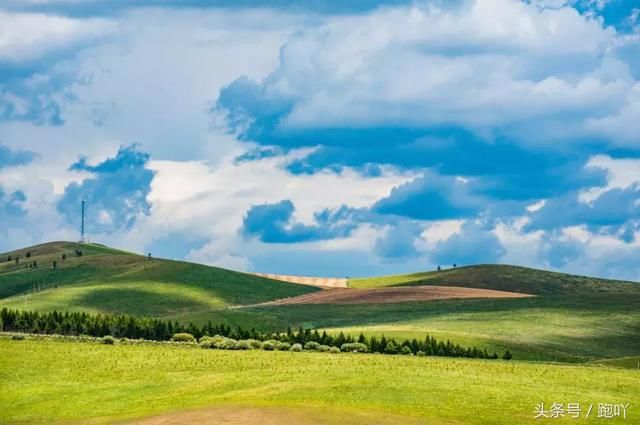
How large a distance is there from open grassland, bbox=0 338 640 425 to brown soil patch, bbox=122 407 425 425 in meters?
0.14

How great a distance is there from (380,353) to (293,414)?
132 ft

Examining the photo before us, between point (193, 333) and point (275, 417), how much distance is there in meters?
57.5

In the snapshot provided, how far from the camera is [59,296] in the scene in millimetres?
175875

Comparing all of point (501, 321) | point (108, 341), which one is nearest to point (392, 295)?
point (501, 321)

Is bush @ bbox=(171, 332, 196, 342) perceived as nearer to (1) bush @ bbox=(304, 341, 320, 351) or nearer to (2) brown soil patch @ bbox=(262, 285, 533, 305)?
(1) bush @ bbox=(304, 341, 320, 351)

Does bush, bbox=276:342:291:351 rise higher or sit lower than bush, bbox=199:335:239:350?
lower

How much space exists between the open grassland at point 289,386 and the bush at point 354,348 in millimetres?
5930

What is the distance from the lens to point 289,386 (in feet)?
254

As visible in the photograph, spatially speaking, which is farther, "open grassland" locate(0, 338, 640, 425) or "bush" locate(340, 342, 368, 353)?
"bush" locate(340, 342, 368, 353)

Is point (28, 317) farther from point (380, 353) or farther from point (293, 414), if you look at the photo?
point (293, 414)

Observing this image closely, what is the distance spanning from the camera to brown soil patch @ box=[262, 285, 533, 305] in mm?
173000

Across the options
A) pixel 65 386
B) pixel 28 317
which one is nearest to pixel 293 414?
pixel 65 386

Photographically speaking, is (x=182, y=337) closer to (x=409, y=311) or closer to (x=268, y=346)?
(x=268, y=346)

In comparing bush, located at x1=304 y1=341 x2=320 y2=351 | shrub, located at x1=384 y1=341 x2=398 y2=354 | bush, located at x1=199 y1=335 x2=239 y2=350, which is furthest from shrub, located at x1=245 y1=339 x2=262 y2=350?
shrub, located at x1=384 y1=341 x2=398 y2=354
